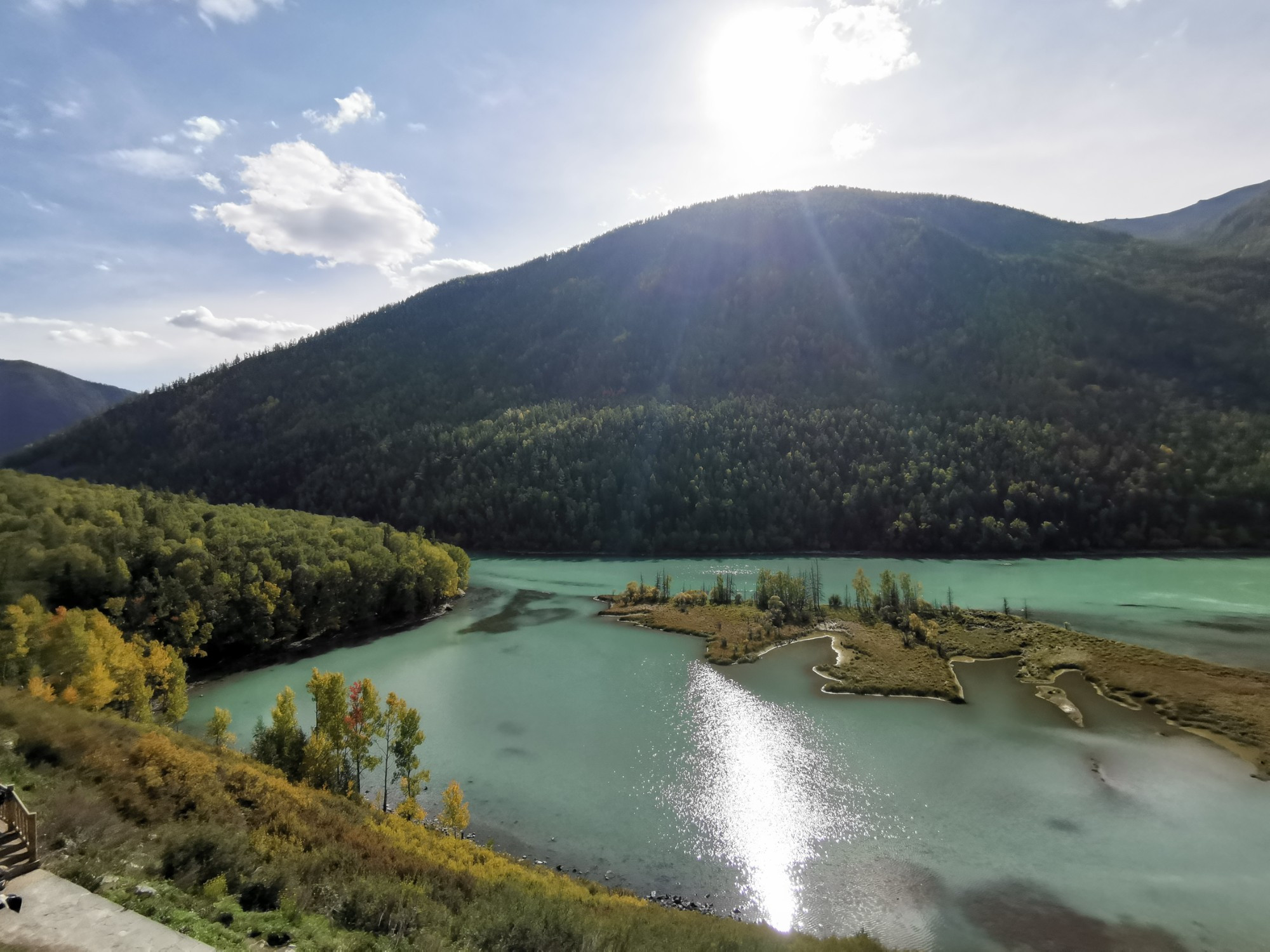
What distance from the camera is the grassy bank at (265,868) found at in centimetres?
1502

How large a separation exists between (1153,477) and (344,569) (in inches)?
5323

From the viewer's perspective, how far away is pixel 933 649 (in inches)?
2381

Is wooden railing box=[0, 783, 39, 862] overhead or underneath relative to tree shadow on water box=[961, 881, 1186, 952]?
overhead

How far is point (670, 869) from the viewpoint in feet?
99.5

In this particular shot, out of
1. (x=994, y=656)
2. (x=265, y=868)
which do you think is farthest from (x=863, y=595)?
(x=265, y=868)

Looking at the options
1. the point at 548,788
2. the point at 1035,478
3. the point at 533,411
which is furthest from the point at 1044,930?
the point at 533,411

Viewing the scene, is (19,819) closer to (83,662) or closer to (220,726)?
(220,726)

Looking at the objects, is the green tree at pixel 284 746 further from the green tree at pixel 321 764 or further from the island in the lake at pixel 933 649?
the island in the lake at pixel 933 649

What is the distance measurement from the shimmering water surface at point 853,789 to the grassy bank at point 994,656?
2.10 meters

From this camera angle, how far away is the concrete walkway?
11539 mm

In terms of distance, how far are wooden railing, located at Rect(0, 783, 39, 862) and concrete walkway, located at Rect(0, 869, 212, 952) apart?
1.90ft

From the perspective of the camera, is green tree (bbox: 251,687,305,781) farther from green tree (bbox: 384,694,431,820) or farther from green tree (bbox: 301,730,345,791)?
green tree (bbox: 384,694,431,820)

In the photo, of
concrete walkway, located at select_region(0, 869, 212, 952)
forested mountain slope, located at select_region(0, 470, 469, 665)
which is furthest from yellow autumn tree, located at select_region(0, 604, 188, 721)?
concrete walkway, located at select_region(0, 869, 212, 952)

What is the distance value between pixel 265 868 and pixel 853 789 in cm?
3033
